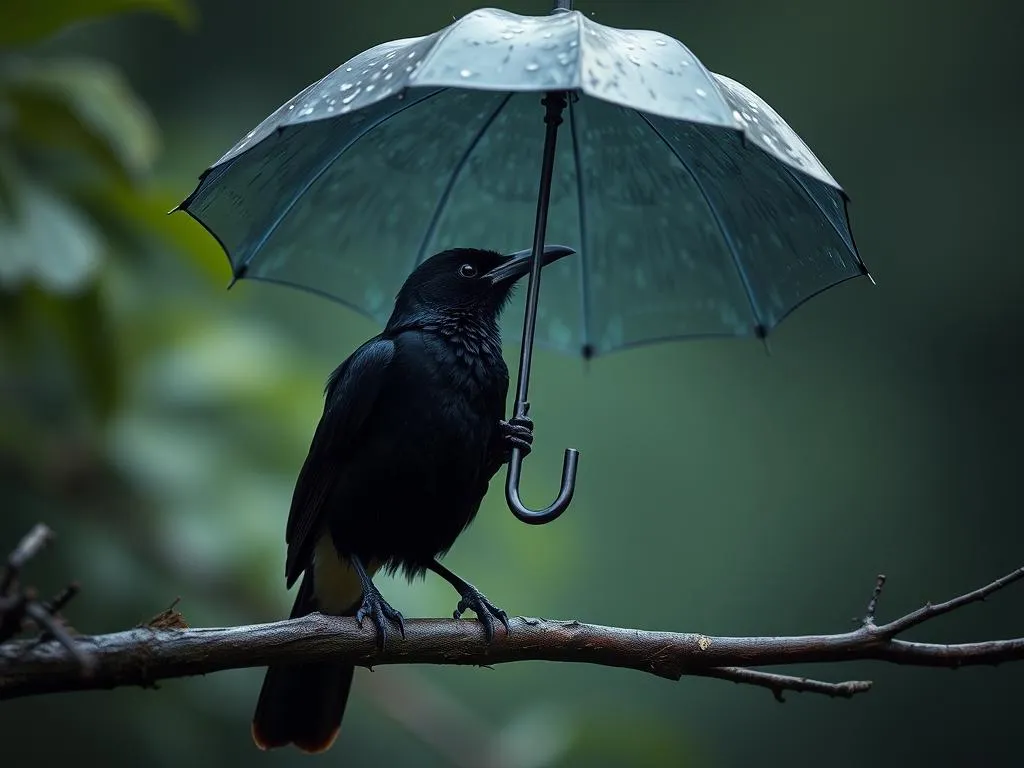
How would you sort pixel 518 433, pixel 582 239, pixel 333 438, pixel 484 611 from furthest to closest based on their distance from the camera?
pixel 582 239, pixel 333 438, pixel 484 611, pixel 518 433

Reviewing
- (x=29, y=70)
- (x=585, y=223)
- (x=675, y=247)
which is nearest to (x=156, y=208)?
(x=29, y=70)

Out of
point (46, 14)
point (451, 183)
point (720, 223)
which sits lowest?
point (720, 223)

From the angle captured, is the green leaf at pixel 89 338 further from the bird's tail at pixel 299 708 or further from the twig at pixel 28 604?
the twig at pixel 28 604

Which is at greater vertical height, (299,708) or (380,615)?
(380,615)

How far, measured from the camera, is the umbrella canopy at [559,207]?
296 centimetres

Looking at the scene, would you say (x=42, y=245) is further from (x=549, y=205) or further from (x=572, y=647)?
(x=572, y=647)

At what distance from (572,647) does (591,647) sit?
0.04 m

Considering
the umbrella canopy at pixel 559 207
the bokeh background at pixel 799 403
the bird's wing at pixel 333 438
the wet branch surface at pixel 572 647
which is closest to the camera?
the wet branch surface at pixel 572 647

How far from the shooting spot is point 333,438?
3246mm

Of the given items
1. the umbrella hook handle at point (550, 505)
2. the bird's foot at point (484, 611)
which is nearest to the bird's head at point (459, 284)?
the umbrella hook handle at point (550, 505)

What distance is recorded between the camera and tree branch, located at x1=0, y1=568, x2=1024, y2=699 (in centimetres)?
247

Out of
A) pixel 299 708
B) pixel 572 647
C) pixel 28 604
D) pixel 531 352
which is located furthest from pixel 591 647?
pixel 28 604

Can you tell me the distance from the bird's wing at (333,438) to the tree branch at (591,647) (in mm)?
577

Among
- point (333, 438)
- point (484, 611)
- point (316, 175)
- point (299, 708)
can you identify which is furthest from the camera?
point (299, 708)
